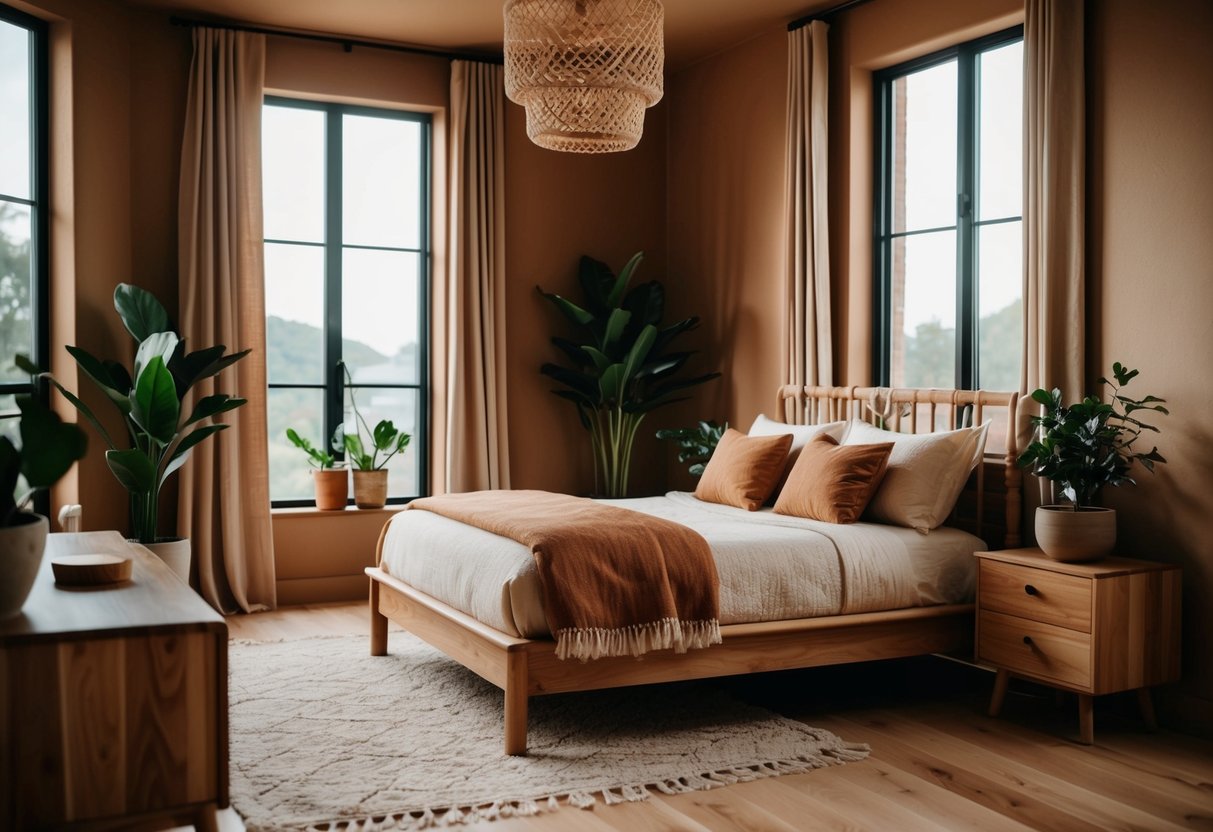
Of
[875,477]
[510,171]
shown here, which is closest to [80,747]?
[875,477]

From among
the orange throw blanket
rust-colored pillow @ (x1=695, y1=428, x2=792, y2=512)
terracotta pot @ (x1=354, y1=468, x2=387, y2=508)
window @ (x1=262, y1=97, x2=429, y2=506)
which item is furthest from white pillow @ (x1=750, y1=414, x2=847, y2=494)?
window @ (x1=262, y1=97, x2=429, y2=506)

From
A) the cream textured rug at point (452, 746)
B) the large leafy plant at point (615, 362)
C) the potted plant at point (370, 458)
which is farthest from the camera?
the large leafy plant at point (615, 362)

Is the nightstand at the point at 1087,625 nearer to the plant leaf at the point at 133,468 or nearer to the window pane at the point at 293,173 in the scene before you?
the plant leaf at the point at 133,468

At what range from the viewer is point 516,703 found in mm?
3217

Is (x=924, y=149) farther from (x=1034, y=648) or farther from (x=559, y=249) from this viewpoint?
(x=1034, y=648)

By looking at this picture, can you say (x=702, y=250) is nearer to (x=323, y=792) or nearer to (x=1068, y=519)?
(x=1068, y=519)

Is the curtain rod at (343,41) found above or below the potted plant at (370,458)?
above

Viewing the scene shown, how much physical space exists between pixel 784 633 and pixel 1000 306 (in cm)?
179

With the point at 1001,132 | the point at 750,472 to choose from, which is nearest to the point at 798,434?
the point at 750,472

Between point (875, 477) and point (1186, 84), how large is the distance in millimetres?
1655

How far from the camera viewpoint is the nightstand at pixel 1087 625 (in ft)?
11.2

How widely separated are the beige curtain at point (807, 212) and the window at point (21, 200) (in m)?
3.35

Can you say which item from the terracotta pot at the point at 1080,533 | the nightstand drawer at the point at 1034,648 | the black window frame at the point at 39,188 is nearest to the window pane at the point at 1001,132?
the terracotta pot at the point at 1080,533

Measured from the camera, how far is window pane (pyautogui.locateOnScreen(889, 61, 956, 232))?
4.75 metres
